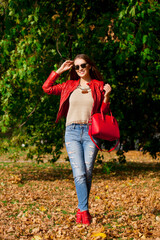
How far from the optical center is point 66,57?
8914 mm

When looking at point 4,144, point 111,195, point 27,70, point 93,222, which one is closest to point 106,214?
point 93,222

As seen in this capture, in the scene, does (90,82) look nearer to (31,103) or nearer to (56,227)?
(56,227)

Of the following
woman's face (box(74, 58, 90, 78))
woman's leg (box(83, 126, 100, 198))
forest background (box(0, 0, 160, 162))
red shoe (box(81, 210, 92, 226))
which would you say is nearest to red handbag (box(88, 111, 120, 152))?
woman's leg (box(83, 126, 100, 198))

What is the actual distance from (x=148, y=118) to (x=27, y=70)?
5.94 metres

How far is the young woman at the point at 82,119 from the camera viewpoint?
15.2ft

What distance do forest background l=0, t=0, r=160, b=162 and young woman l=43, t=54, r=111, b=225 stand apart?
246 centimetres

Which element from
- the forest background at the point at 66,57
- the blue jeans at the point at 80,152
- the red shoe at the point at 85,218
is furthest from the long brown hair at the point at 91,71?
the forest background at the point at 66,57

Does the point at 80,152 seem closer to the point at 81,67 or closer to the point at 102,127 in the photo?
the point at 102,127

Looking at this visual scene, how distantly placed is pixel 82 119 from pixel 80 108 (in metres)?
0.14

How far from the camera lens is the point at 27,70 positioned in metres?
7.38

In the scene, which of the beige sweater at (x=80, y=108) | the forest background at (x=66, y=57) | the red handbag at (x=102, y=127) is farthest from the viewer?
the forest background at (x=66, y=57)

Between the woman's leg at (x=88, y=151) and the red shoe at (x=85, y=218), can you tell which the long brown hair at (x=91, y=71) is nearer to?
the woman's leg at (x=88, y=151)

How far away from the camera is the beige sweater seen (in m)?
4.62

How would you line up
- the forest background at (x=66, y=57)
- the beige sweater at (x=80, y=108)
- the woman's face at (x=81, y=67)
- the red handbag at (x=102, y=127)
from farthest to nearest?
1. the forest background at (x=66, y=57)
2. the woman's face at (x=81, y=67)
3. the beige sweater at (x=80, y=108)
4. the red handbag at (x=102, y=127)
